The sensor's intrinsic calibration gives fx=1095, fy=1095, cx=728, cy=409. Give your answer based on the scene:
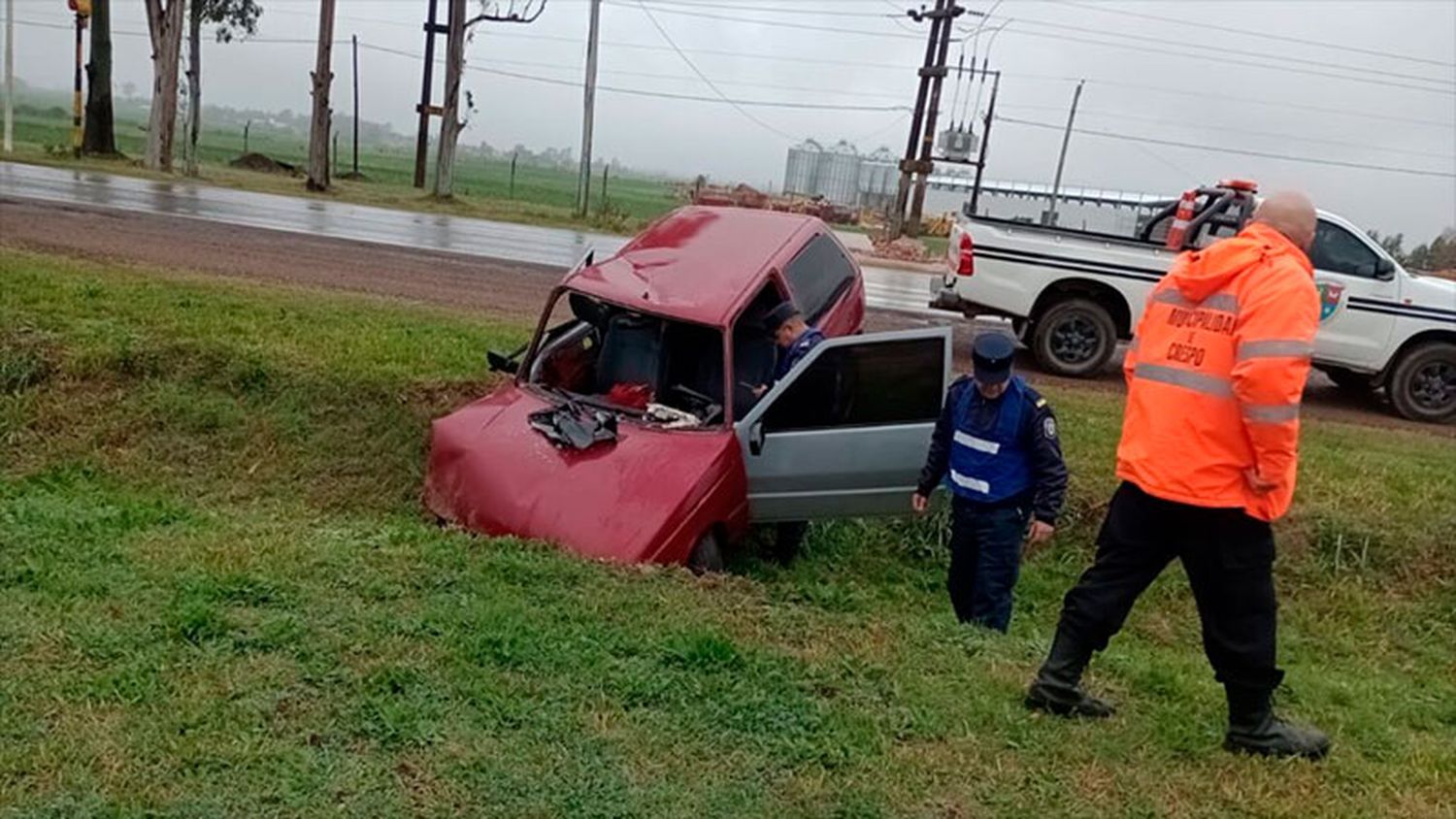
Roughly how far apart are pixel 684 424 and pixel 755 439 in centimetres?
43

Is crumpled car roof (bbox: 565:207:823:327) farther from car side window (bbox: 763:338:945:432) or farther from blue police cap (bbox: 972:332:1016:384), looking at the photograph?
blue police cap (bbox: 972:332:1016:384)

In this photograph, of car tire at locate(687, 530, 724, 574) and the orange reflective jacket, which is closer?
the orange reflective jacket

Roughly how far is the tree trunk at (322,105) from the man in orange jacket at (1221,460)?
26075 millimetres

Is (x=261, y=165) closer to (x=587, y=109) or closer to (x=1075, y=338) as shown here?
(x=587, y=109)

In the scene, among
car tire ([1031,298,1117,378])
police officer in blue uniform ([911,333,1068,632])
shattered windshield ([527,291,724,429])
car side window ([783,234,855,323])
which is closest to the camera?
police officer in blue uniform ([911,333,1068,632])

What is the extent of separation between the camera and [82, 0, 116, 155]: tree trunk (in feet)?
87.9

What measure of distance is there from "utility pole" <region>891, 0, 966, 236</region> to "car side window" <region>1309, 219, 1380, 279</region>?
21.2 m

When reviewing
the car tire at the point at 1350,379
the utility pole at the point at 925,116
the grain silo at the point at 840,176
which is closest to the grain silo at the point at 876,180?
the grain silo at the point at 840,176

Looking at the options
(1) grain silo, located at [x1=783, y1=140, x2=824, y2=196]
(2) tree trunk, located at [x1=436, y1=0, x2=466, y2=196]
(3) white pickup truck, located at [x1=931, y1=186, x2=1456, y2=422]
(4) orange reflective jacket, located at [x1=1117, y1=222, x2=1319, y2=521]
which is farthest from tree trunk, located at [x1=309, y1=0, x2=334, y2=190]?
(1) grain silo, located at [x1=783, y1=140, x2=824, y2=196]

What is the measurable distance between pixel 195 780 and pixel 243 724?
0.29 metres

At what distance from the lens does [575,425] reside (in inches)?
234

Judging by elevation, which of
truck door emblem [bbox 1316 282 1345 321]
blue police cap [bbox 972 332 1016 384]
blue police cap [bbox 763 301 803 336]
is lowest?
blue police cap [bbox 763 301 803 336]

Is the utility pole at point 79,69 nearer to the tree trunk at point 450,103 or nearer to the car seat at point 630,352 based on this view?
the tree trunk at point 450,103

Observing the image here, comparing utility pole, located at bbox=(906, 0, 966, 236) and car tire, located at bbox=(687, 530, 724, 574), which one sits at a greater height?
utility pole, located at bbox=(906, 0, 966, 236)
